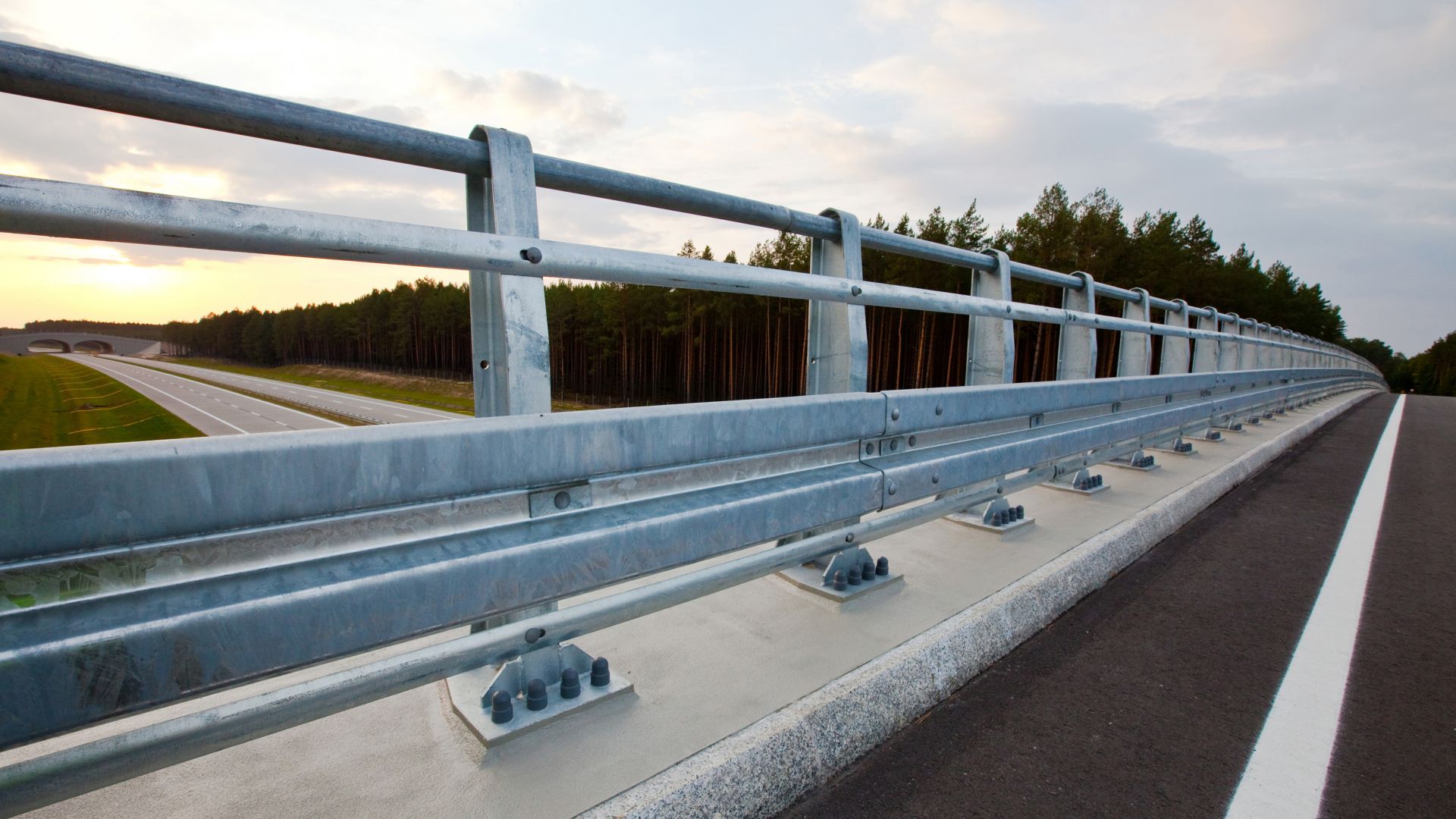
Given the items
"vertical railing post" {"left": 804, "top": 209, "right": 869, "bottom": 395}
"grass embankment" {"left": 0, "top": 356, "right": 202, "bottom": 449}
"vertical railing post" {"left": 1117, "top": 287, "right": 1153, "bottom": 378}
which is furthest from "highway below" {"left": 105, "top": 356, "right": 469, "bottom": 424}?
"vertical railing post" {"left": 804, "top": 209, "right": 869, "bottom": 395}

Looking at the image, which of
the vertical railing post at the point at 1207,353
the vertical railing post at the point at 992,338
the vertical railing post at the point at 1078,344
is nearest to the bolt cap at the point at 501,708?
the vertical railing post at the point at 992,338

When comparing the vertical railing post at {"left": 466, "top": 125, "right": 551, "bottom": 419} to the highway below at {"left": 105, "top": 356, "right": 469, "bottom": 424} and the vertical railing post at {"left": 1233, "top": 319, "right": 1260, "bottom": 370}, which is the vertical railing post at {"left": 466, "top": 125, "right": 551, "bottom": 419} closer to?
the vertical railing post at {"left": 1233, "top": 319, "right": 1260, "bottom": 370}

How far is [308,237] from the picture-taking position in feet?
4.31

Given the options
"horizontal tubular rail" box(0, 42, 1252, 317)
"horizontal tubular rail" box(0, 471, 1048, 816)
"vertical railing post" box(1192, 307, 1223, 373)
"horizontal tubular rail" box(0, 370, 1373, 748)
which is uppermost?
"horizontal tubular rail" box(0, 42, 1252, 317)

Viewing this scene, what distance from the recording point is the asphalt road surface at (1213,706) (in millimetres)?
1967

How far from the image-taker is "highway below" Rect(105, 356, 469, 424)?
162ft

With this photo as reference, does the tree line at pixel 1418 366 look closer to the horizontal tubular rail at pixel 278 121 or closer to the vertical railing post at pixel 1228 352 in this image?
the vertical railing post at pixel 1228 352

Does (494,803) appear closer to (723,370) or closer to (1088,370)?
(1088,370)

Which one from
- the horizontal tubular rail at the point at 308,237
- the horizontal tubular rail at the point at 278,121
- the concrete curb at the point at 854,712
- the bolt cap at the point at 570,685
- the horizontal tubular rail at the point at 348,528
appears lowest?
the concrete curb at the point at 854,712

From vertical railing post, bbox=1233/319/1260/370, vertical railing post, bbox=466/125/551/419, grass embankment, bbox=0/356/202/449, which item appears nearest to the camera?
vertical railing post, bbox=466/125/551/419

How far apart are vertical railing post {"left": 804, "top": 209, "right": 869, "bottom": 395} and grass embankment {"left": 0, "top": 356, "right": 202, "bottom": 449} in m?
34.2

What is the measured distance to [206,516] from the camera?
1.11 meters

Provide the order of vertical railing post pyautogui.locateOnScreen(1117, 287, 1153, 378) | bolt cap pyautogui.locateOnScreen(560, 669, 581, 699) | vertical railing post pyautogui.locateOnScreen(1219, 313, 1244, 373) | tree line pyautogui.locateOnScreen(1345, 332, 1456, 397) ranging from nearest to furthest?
bolt cap pyautogui.locateOnScreen(560, 669, 581, 699)
vertical railing post pyautogui.locateOnScreen(1117, 287, 1153, 378)
vertical railing post pyautogui.locateOnScreen(1219, 313, 1244, 373)
tree line pyautogui.locateOnScreen(1345, 332, 1456, 397)

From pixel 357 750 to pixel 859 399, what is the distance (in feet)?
6.11
